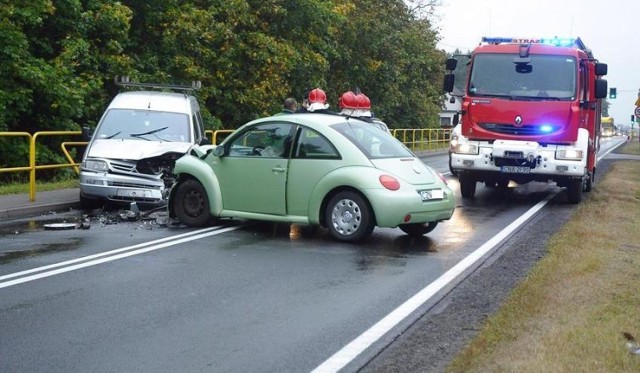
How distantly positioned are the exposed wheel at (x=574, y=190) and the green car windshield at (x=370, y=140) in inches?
247

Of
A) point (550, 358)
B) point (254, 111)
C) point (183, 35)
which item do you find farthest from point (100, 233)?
point (254, 111)

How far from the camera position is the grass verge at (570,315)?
19.4 ft

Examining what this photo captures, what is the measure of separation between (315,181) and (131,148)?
482cm

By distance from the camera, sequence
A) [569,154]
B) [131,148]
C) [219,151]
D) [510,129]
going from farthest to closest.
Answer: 1. [510,129]
2. [569,154]
3. [131,148]
4. [219,151]

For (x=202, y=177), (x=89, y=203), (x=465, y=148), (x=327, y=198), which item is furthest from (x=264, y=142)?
(x=465, y=148)

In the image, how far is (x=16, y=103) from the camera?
2130cm

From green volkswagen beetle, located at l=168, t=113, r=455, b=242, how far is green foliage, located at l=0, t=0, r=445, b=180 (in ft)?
29.5

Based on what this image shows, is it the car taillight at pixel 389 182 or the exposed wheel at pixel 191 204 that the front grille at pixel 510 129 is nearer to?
the car taillight at pixel 389 182

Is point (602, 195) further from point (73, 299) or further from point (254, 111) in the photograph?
point (73, 299)

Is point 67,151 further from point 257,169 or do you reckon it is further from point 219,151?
point 257,169

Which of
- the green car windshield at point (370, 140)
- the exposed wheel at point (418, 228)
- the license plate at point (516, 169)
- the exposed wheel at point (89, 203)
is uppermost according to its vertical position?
the green car windshield at point (370, 140)

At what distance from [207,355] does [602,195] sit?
15307 mm

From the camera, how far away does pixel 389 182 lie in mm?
11172

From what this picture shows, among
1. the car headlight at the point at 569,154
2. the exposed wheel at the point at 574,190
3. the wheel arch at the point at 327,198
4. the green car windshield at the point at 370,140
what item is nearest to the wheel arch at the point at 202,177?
the wheel arch at the point at 327,198
